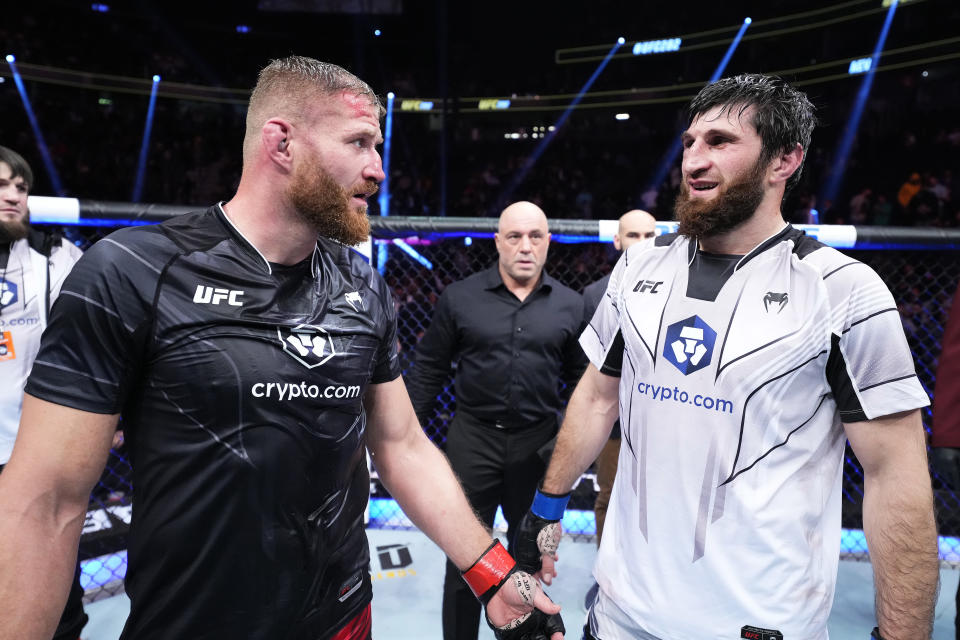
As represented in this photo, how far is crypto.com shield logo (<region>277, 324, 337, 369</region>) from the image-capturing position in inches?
51.5

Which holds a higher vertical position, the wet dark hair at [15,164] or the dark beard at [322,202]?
the wet dark hair at [15,164]

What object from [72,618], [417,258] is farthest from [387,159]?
[72,618]

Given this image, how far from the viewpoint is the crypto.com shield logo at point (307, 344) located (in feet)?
4.29

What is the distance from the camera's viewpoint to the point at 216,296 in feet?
4.15

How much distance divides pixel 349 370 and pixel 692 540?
92 cm

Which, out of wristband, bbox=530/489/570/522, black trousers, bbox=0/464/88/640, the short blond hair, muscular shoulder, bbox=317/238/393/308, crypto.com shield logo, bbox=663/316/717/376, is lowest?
black trousers, bbox=0/464/88/640

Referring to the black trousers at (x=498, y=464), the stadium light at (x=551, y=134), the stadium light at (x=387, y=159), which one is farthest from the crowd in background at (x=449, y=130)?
the black trousers at (x=498, y=464)

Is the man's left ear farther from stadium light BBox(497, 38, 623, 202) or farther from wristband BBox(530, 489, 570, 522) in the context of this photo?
stadium light BBox(497, 38, 623, 202)

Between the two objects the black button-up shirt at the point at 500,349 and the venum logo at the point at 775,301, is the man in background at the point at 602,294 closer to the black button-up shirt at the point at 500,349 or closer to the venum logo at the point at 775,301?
the black button-up shirt at the point at 500,349

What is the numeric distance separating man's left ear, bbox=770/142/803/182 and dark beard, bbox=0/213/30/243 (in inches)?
107

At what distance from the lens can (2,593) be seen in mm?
1062

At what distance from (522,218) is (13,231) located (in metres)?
2.14

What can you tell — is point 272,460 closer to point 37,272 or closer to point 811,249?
point 811,249

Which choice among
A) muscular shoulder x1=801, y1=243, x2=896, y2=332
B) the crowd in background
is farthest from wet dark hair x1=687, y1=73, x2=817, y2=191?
the crowd in background
